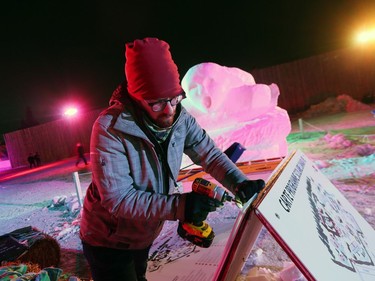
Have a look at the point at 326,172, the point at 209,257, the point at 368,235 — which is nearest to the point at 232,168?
the point at 368,235

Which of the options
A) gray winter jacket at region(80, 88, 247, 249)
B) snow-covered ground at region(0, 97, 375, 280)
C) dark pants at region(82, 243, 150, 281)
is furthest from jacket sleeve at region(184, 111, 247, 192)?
snow-covered ground at region(0, 97, 375, 280)

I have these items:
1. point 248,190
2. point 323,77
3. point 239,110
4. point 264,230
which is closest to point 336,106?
point 323,77

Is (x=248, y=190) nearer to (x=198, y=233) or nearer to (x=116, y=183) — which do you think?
(x=198, y=233)

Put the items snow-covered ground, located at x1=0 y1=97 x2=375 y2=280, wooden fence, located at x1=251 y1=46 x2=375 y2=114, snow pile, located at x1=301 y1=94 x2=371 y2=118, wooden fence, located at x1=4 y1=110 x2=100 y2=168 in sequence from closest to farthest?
Result: snow-covered ground, located at x1=0 y1=97 x2=375 y2=280
snow pile, located at x1=301 y1=94 x2=371 y2=118
wooden fence, located at x1=251 y1=46 x2=375 y2=114
wooden fence, located at x1=4 y1=110 x2=100 y2=168

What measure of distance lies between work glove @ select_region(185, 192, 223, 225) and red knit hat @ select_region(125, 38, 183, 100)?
1.81 ft

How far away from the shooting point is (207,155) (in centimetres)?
198

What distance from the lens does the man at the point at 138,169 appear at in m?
1.45

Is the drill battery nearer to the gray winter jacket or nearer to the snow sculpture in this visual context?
Result: the gray winter jacket

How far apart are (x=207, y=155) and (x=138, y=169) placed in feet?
1.82

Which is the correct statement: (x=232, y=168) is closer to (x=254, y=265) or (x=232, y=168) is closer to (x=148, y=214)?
(x=148, y=214)

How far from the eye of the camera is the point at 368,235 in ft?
6.16

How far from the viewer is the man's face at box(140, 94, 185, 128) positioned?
157cm

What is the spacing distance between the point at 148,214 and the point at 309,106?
16.6 metres

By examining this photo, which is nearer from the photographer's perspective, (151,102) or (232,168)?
(151,102)
